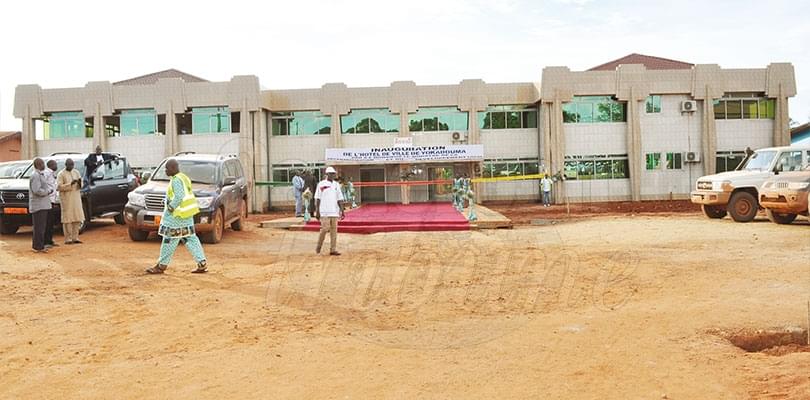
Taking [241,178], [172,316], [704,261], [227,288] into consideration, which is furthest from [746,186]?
[172,316]

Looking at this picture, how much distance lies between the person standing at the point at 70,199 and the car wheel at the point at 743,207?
1665 cm

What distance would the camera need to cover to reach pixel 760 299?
7.45m

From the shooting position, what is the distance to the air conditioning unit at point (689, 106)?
3422 centimetres

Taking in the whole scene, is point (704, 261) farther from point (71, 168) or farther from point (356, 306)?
point (71, 168)

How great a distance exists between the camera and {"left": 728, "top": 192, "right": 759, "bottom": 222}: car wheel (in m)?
17.6

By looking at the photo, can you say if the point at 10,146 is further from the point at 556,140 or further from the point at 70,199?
the point at 70,199

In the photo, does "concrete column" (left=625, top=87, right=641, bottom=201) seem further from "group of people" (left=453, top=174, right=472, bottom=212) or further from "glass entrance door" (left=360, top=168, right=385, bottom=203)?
"glass entrance door" (left=360, top=168, right=385, bottom=203)

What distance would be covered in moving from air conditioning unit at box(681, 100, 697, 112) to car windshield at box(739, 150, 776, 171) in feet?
54.5

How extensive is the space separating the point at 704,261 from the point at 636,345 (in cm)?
592

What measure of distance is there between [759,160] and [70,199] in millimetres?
17998

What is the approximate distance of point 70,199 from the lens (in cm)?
1312

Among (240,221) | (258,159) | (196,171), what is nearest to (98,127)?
(258,159)

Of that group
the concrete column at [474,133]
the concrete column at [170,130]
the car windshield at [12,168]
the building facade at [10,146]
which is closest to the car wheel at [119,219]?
the car windshield at [12,168]

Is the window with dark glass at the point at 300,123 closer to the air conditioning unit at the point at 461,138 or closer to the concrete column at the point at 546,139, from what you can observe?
the air conditioning unit at the point at 461,138
